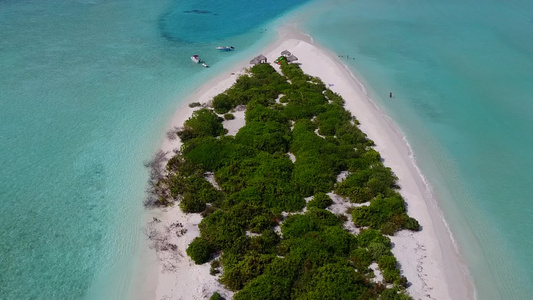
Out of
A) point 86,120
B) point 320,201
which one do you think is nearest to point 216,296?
point 320,201

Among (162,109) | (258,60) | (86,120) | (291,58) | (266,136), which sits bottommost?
(86,120)

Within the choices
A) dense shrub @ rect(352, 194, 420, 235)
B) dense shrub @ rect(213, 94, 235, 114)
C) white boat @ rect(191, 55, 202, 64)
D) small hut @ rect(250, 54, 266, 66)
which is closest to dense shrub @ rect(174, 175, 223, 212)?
dense shrub @ rect(352, 194, 420, 235)

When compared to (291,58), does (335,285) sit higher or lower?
lower

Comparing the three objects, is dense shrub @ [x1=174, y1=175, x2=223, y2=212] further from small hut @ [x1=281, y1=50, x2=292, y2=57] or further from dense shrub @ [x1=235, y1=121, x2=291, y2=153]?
small hut @ [x1=281, y1=50, x2=292, y2=57]

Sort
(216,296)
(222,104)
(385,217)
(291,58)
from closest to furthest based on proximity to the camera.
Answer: (216,296) < (385,217) < (222,104) < (291,58)

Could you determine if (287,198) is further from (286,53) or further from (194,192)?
(286,53)

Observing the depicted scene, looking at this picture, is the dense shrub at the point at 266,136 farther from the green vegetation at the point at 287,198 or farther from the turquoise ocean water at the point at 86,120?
the turquoise ocean water at the point at 86,120
